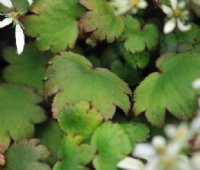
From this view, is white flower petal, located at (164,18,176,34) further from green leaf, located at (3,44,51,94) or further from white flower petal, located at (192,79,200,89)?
green leaf, located at (3,44,51,94)

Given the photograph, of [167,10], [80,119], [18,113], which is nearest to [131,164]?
[80,119]

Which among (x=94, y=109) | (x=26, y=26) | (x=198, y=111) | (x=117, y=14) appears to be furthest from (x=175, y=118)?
(x=26, y=26)

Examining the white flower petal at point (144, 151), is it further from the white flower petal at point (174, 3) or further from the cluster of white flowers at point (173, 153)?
the white flower petal at point (174, 3)

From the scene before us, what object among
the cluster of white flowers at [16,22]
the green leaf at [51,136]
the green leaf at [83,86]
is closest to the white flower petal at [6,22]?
the cluster of white flowers at [16,22]

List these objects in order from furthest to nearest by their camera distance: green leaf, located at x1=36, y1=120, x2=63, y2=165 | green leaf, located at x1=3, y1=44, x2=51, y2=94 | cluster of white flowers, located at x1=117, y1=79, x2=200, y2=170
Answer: green leaf, located at x1=3, y1=44, x2=51, y2=94
green leaf, located at x1=36, y1=120, x2=63, y2=165
cluster of white flowers, located at x1=117, y1=79, x2=200, y2=170

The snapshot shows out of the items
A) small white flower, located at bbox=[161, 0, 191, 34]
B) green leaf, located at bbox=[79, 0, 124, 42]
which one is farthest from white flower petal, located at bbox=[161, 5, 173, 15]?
green leaf, located at bbox=[79, 0, 124, 42]

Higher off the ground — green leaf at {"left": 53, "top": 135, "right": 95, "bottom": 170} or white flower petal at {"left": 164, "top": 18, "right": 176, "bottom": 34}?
white flower petal at {"left": 164, "top": 18, "right": 176, "bottom": 34}

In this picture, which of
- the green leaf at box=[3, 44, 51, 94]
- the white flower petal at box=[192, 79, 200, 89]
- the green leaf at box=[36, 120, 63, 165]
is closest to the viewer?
the white flower petal at box=[192, 79, 200, 89]
